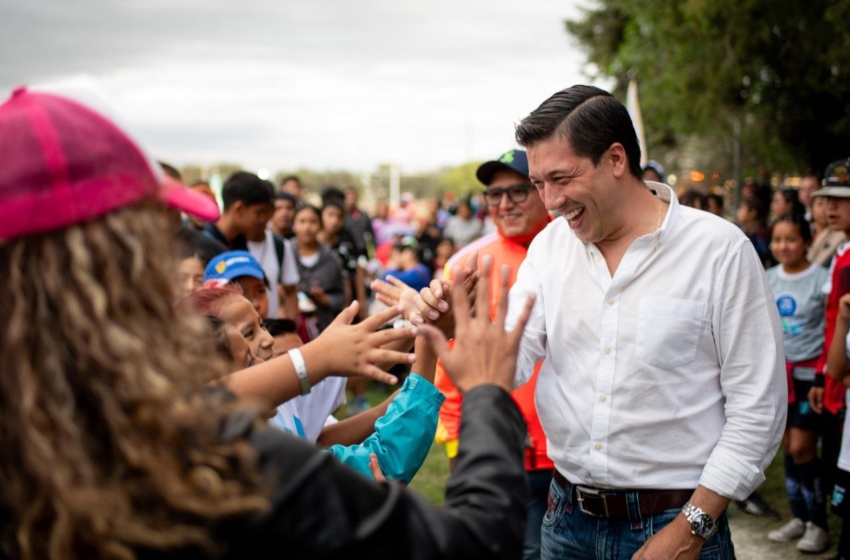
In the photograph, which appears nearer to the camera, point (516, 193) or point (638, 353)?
point (638, 353)

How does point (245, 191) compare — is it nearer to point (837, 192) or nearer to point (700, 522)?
point (837, 192)

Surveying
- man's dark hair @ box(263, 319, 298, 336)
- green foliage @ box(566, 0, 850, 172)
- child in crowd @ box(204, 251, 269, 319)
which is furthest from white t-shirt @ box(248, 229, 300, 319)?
green foliage @ box(566, 0, 850, 172)

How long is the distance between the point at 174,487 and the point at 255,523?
14cm

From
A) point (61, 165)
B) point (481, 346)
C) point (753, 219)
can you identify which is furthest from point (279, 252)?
point (61, 165)

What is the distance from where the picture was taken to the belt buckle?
2498 millimetres

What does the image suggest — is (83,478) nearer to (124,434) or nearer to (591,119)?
(124,434)

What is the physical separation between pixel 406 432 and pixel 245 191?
147 inches

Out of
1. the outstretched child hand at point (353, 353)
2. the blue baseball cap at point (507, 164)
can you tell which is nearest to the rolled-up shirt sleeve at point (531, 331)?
the outstretched child hand at point (353, 353)

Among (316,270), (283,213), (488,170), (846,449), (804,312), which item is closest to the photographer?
(488,170)

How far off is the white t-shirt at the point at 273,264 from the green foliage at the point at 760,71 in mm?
7218

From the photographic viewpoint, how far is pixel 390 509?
4.19 feet

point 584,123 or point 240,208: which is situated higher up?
point 584,123

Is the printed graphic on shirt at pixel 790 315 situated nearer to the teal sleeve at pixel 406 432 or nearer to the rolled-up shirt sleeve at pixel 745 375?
the rolled-up shirt sleeve at pixel 745 375

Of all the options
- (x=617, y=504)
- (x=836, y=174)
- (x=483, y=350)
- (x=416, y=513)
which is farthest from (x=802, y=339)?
(x=416, y=513)
